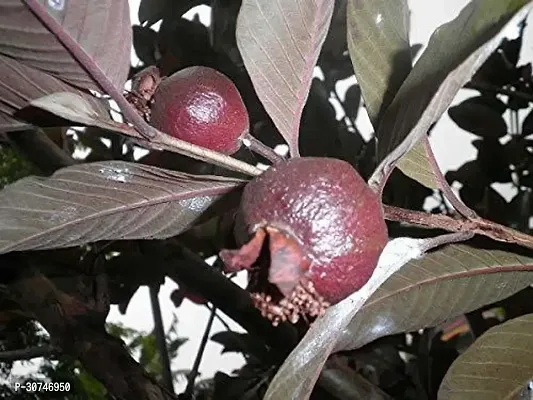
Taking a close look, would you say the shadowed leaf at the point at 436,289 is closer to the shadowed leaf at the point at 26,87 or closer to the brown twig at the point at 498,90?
the shadowed leaf at the point at 26,87

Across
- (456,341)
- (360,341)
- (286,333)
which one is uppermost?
(360,341)

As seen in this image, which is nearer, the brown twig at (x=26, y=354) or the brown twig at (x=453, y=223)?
the brown twig at (x=453, y=223)

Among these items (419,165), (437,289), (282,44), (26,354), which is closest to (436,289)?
(437,289)

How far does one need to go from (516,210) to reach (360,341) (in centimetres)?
62

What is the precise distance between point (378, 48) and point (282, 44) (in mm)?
90

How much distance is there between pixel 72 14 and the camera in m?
0.35

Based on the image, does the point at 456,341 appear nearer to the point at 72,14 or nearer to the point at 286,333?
the point at 286,333

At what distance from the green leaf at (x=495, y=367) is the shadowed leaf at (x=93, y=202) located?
232 mm

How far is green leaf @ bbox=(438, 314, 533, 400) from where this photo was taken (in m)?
0.52

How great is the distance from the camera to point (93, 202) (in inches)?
16.0

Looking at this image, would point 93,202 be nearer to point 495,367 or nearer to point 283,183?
point 283,183

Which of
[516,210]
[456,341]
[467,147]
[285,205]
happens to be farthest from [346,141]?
[467,147]

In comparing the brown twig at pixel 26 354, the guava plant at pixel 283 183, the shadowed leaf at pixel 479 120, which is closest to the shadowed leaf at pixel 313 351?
the guava plant at pixel 283 183

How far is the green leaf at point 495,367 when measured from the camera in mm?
517
